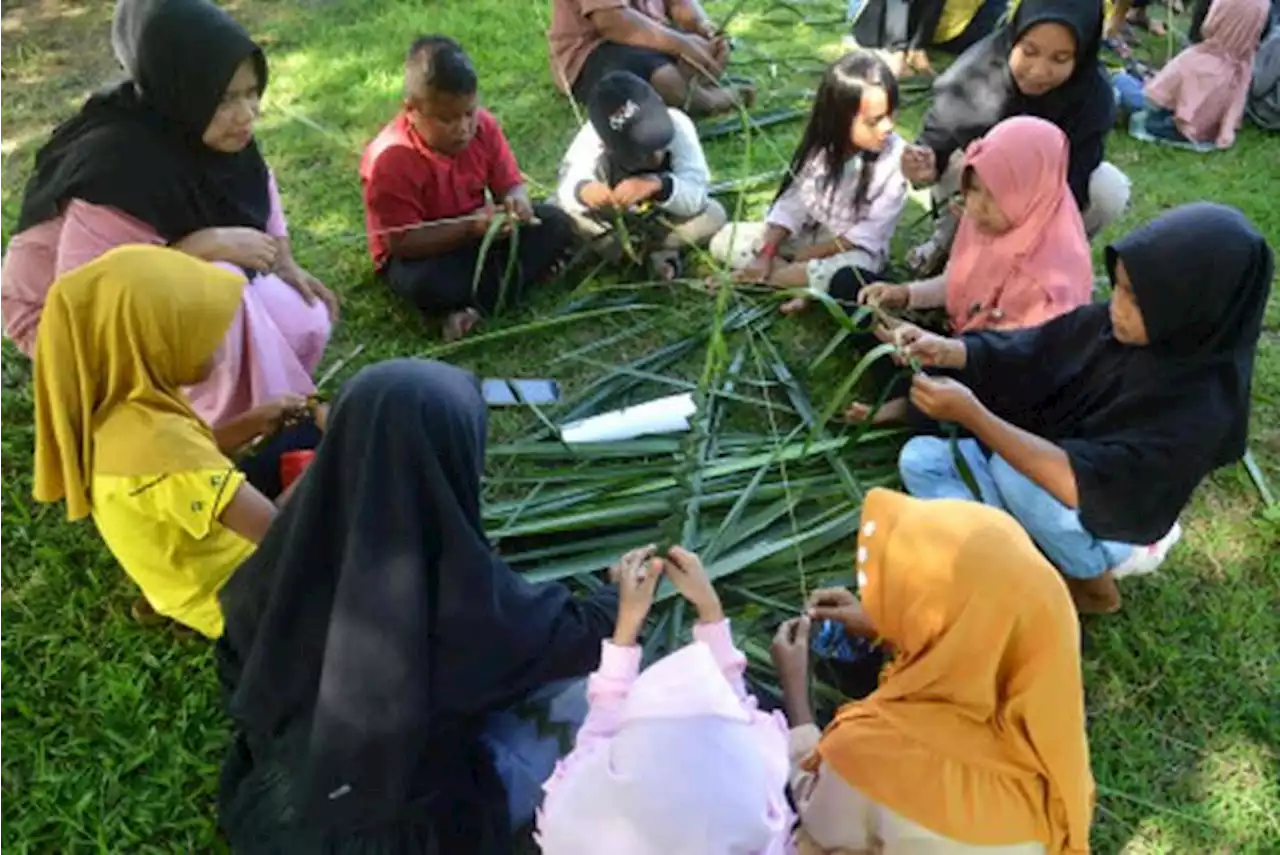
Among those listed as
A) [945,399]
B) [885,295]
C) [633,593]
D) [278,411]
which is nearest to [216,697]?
[278,411]

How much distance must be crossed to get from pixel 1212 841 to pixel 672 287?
242 cm

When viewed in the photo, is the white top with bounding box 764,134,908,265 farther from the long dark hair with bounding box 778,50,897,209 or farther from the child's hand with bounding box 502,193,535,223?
the child's hand with bounding box 502,193,535,223

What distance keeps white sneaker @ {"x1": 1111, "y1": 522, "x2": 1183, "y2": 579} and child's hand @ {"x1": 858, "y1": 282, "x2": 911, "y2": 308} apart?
1.10m

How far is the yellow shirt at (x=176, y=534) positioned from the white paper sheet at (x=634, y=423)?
1.05 metres

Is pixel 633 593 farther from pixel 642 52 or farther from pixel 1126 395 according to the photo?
pixel 642 52

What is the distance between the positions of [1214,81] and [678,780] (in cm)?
482

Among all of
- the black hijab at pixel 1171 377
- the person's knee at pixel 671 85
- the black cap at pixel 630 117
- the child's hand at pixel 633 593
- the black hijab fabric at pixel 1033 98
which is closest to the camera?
the child's hand at pixel 633 593

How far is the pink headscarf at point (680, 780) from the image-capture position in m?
1.55

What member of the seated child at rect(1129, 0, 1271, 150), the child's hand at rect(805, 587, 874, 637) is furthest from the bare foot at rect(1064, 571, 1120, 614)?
the seated child at rect(1129, 0, 1271, 150)

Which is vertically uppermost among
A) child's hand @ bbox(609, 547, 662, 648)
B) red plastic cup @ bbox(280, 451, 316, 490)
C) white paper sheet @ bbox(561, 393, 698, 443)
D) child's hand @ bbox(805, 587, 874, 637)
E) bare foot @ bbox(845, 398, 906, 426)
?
child's hand @ bbox(609, 547, 662, 648)

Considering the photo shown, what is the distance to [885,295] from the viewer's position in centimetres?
351

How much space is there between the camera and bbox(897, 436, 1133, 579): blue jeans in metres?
2.70

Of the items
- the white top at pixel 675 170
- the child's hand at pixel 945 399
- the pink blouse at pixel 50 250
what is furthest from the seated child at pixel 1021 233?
the pink blouse at pixel 50 250

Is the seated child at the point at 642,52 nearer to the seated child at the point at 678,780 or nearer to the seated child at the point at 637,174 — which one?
the seated child at the point at 637,174
